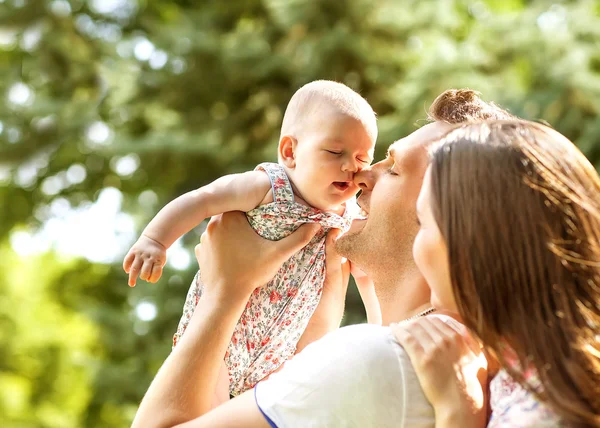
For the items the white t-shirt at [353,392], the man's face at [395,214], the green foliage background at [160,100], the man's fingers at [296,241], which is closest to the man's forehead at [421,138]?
the man's face at [395,214]

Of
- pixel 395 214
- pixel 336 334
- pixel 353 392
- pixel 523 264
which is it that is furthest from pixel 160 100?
pixel 523 264

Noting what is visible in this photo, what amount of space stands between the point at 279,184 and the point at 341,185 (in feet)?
0.54

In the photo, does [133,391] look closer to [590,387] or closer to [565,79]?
[565,79]

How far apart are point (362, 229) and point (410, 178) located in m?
0.17

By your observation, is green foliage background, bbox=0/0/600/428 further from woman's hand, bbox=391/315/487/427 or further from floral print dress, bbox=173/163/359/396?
woman's hand, bbox=391/315/487/427

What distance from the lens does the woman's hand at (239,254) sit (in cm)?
208

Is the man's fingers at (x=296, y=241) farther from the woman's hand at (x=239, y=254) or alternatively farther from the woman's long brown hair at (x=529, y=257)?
the woman's long brown hair at (x=529, y=257)

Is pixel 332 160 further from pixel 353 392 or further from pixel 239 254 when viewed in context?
pixel 353 392

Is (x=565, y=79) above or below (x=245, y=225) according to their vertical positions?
above

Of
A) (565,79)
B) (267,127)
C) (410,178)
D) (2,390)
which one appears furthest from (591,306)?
(2,390)

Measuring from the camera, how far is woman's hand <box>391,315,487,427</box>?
1.49 m

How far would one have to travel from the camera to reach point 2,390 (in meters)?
12.1

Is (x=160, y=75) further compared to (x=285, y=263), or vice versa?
(x=160, y=75)

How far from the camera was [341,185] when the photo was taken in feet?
7.38
